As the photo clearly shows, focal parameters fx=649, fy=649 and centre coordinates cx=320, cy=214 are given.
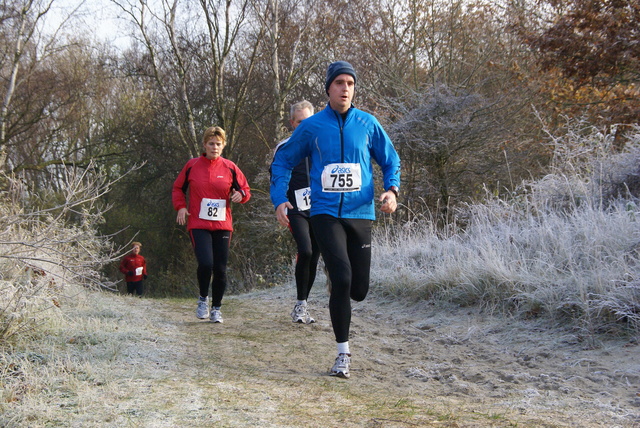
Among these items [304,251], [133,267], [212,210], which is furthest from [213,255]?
[133,267]

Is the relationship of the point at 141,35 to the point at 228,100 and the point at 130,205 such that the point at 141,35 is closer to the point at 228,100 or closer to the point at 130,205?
the point at 228,100

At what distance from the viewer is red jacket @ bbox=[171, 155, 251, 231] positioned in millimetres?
6281

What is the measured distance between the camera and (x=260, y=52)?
20.9 meters

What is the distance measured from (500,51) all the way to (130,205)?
45.5ft

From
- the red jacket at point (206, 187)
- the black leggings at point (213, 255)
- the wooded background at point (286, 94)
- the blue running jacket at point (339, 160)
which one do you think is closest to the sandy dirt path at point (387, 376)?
the black leggings at point (213, 255)

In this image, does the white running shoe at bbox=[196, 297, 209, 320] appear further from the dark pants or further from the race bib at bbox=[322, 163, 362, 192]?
the dark pants

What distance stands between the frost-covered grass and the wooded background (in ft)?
10.8

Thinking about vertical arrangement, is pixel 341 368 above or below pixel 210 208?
below

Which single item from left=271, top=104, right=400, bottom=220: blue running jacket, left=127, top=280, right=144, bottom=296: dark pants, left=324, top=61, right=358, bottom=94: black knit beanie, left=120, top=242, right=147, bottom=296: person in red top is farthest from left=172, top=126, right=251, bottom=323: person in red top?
left=127, top=280, right=144, bottom=296: dark pants

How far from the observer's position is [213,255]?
21.0 feet

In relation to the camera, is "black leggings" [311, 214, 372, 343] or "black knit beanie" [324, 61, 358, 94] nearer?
"black leggings" [311, 214, 372, 343]

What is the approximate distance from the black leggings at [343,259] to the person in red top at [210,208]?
2.17 m

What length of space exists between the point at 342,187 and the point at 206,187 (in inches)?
96.9

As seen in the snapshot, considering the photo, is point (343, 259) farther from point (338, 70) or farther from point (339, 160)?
point (338, 70)
